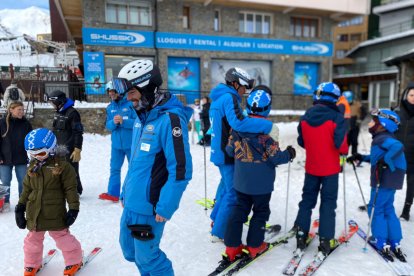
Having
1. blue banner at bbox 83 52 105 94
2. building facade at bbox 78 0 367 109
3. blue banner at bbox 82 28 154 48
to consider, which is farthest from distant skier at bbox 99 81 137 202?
blue banner at bbox 82 28 154 48

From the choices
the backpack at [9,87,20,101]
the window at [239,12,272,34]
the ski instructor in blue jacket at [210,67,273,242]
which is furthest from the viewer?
the window at [239,12,272,34]

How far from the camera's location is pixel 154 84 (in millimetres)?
2373

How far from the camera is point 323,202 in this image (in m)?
3.65

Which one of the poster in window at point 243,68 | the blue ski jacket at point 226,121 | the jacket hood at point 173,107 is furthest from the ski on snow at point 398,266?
the poster in window at point 243,68

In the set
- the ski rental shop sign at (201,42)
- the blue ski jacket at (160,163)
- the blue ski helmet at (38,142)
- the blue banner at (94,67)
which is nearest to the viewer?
the blue ski jacket at (160,163)

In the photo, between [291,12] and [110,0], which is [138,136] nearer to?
[110,0]

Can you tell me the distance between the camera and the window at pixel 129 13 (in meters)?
16.0

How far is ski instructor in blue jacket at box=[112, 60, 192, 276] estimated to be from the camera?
2.27 meters

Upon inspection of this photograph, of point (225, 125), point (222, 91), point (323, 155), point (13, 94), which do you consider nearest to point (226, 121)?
point (225, 125)

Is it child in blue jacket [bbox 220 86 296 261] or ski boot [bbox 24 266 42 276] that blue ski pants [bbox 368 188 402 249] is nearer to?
child in blue jacket [bbox 220 86 296 261]

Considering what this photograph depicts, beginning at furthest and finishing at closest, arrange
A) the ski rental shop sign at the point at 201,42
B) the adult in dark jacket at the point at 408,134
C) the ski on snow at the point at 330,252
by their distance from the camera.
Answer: the ski rental shop sign at the point at 201,42 → the adult in dark jacket at the point at 408,134 → the ski on snow at the point at 330,252

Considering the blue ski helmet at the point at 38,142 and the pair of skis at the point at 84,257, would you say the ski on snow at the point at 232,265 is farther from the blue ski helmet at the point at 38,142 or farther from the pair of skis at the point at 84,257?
the blue ski helmet at the point at 38,142

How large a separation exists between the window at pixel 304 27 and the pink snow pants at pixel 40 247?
19.5 metres

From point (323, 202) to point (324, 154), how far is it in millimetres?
575
